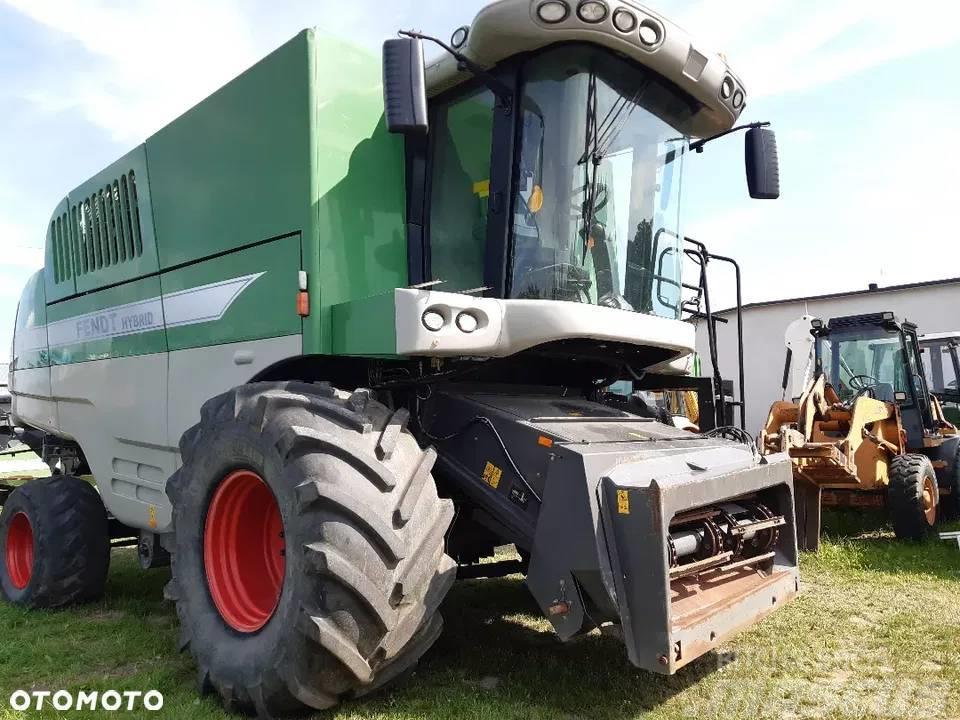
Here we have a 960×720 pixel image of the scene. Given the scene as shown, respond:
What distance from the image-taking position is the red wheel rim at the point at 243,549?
351cm

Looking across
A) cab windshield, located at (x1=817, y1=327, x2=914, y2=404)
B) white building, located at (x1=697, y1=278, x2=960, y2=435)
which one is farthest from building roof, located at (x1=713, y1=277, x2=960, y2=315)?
cab windshield, located at (x1=817, y1=327, x2=914, y2=404)

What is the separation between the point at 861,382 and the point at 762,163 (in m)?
5.98

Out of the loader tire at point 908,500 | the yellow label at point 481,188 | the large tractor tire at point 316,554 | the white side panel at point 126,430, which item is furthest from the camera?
the loader tire at point 908,500

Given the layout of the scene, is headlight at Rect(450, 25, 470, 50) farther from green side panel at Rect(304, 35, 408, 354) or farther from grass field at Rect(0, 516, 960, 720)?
grass field at Rect(0, 516, 960, 720)

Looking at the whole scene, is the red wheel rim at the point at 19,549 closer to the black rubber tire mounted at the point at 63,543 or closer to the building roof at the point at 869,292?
the black rubber tire mounted at the point at 63,543

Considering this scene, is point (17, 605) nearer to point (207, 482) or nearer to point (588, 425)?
point (207, 482)

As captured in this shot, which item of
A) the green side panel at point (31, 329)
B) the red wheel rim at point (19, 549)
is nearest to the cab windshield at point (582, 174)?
the red wheel rim at point (19, 549)

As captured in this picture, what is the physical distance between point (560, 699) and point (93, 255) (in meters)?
4.38

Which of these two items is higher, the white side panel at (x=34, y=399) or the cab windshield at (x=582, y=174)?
the cab windshield at (x=582, y=174)

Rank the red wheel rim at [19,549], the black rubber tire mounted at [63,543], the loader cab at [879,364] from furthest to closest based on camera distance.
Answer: the loader cab at [879,364], the red wheel rim at [19,549], the black rubber tire mounted at [63,543]

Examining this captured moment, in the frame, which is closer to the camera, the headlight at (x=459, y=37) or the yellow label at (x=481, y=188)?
the headlight at (x=459, y=37)

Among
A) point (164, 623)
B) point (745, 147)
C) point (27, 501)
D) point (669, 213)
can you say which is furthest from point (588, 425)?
point (27, 501)

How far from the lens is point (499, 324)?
3.46m

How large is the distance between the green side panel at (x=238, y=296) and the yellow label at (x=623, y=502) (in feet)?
5.58
